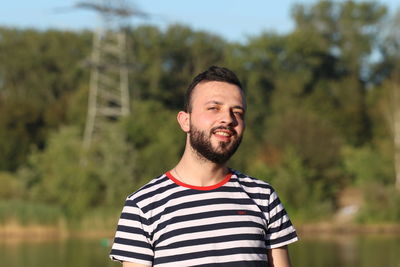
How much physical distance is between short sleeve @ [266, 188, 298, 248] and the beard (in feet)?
0.72

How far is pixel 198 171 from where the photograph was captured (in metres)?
3.19

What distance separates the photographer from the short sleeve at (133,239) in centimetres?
308

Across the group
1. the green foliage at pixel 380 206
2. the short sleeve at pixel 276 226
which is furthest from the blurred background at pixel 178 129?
the short sleeve at pixel 276 226

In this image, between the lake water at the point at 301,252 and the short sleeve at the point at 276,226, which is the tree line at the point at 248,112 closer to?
the lake water at the point at 301,252

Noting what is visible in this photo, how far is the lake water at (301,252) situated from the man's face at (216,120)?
17.7m

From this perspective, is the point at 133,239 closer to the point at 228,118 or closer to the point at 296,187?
the point at 228,118

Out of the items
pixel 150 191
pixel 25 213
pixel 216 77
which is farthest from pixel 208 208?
pixel 25 213

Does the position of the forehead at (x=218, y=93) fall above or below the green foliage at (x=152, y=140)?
below

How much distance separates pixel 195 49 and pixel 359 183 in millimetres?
23604

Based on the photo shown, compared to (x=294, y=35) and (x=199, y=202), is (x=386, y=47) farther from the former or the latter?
(x=199, y=202)

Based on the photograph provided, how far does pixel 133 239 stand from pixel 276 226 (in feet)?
1.64

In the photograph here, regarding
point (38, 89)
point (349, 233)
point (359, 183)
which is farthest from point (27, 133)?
point (349, 233)

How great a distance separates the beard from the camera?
3170mm

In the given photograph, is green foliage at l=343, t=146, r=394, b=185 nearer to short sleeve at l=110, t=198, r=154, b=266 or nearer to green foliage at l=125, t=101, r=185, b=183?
green foliage at l=125, t=101, r=185, b=183
